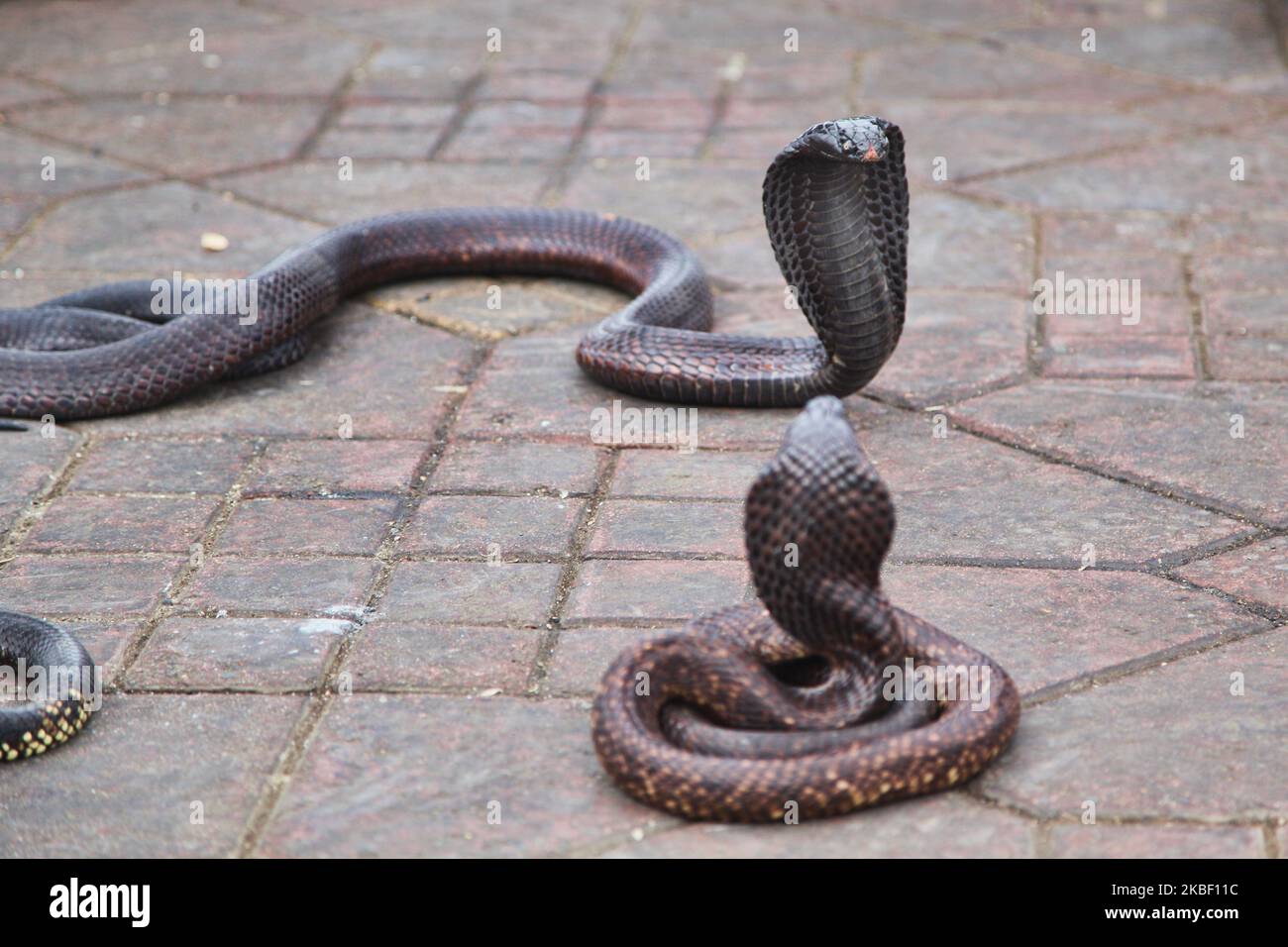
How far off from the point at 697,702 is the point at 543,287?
2.73m

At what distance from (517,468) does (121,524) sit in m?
0.92

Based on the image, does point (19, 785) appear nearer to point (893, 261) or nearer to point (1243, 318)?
point (893, 261)

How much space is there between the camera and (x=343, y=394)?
184 inches

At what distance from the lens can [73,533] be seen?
391cm

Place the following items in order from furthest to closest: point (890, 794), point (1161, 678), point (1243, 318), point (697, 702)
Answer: point (1243, 318), point (1161, 678), point (697, 702), point (890, 794)

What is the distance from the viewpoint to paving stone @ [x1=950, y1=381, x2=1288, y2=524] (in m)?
4.07

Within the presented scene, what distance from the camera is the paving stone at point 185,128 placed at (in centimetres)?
660

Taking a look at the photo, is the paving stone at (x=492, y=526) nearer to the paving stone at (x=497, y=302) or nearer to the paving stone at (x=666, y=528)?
the paving stone at (x=666, y=528)

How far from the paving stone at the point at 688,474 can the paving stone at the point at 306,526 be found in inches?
22.0

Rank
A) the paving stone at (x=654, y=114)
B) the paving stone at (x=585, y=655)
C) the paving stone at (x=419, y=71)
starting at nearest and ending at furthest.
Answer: the paving stone at (x=585, y=655) < the paving stone at (x=654, y=114) < the paving stone at (x=419, y=71)

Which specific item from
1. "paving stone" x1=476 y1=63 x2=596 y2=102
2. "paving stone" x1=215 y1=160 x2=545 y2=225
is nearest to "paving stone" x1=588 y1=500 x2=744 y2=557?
"paving stone" x1=215 y1=160 x2=545 y2=225

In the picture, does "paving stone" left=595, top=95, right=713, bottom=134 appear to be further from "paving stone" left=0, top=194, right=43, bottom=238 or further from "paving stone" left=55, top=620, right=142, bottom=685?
"paving stone" left=55, top=620, right=142, bottom=685

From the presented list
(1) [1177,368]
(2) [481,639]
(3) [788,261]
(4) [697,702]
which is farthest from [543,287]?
(4) [697,702]

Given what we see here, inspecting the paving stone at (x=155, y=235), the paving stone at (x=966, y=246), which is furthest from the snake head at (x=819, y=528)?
the paving stone at (x=155, y=235)
